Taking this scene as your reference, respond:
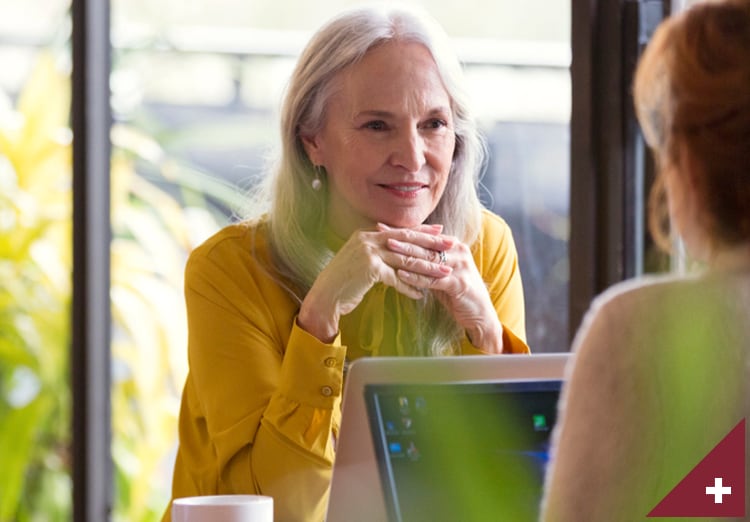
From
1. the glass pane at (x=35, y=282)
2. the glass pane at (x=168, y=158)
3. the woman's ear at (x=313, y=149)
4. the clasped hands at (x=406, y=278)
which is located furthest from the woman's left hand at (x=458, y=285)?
the glass pane at (x=35, y=282)

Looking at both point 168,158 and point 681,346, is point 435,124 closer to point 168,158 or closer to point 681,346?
point 681,346

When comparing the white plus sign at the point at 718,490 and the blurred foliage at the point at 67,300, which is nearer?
the white plus sign at the point at 718,490

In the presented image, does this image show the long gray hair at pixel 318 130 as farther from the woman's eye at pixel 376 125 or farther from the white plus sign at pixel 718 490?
the white plus sign at pixel 718 490

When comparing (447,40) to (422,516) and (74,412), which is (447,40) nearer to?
(422,516)

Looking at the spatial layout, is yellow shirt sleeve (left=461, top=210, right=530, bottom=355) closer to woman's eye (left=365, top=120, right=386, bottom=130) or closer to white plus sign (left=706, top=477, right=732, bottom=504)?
woman's eye (left=365, top=120, right=386, bottom=130)

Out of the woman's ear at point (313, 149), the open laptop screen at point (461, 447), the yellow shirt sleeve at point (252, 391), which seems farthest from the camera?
the woman's ear at point (313, 149)

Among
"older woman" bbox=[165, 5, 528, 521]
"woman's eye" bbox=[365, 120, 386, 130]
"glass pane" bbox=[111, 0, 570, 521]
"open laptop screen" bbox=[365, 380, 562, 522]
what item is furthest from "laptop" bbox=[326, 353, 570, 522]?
"glass pane" bbox=[111, 0, 570, 521]

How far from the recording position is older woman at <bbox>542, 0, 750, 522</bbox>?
95 cm

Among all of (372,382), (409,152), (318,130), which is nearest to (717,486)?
(372,382)

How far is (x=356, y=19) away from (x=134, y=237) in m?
1.65

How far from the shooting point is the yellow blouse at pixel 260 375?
1851 mm

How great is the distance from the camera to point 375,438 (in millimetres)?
1174

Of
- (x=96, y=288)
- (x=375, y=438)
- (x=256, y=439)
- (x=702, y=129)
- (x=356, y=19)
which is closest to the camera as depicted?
(x=702, y=129)

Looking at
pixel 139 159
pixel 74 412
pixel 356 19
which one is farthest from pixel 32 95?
pixel 356 19
